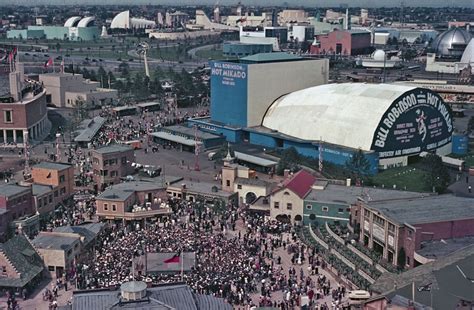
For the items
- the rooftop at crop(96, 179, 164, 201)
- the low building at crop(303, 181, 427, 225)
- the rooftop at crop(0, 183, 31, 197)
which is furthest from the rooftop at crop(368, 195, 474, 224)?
the rooftop at crop(0, 183, 31, 197)

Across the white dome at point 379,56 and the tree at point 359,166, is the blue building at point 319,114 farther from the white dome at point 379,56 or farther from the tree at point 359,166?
the white dome at point 379,56

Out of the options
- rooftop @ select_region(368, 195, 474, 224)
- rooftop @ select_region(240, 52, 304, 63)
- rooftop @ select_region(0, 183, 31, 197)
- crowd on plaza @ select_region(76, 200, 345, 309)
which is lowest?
crowd on plaza @ select_region(76, 200, 345, 309)

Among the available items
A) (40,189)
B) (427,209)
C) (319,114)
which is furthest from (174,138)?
(427,209)

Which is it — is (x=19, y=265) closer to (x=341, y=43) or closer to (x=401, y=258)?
(x=401, y=258)

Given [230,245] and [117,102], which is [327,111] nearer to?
[230,245]

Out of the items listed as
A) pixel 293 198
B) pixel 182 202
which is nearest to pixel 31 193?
pixel 182 202

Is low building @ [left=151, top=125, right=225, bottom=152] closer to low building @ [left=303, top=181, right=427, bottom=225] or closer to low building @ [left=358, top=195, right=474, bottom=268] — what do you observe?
low building @ [left=303, top=181, right=427, bottom=225]
